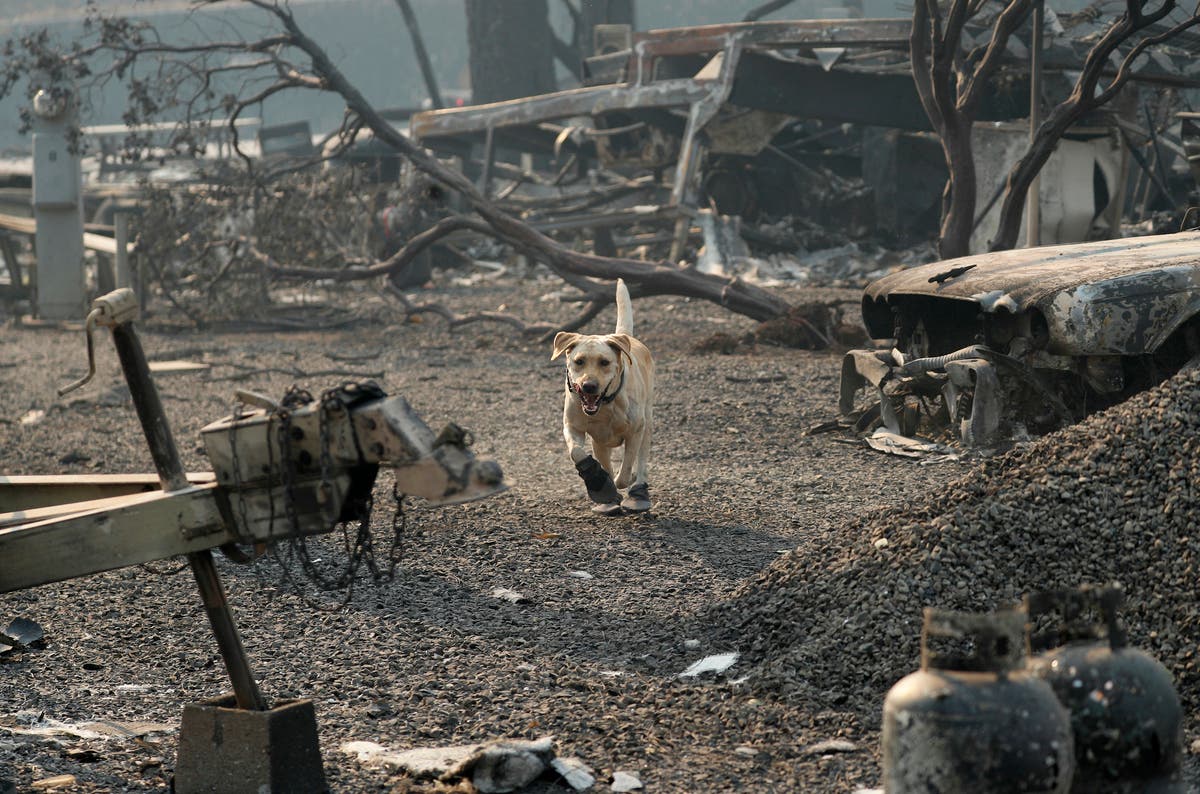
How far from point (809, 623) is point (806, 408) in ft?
18.8

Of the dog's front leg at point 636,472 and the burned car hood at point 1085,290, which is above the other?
the burned car hood at point 1085,290

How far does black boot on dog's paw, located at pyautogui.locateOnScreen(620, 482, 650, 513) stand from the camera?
7176 mm

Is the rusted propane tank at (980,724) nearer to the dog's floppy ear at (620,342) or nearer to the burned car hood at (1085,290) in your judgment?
the dog's floppy ear at (620,342)

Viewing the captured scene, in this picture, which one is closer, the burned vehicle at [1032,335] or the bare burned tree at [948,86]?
the burned vehicle at [1032,335]

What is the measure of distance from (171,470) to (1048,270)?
225 inches

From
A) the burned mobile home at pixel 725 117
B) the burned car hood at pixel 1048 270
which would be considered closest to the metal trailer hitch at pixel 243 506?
the burned car hood at pixel 1048 270

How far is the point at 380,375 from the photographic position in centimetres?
1302

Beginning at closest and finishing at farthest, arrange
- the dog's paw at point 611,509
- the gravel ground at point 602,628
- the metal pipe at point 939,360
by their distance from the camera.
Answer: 1. the gravel ground at point 602,628
2. the dog's paw at point 611,509
3. the metal pipe at point 939,360

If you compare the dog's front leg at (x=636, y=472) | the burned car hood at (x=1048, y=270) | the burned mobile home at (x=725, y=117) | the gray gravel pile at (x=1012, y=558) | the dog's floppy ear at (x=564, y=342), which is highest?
the burned mobile home at (x=725, y=117)

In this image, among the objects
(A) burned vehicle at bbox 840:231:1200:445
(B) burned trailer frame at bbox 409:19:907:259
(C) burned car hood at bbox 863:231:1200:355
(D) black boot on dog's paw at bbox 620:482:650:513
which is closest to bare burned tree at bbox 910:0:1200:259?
(B) burned trailer frame at bbox 409:19:907:259

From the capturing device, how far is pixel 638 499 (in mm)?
7191

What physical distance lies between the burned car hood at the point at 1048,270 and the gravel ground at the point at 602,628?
1.07 meters

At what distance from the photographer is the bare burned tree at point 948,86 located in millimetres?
12188

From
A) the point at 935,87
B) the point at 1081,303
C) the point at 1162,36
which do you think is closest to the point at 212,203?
the point at 935,87
